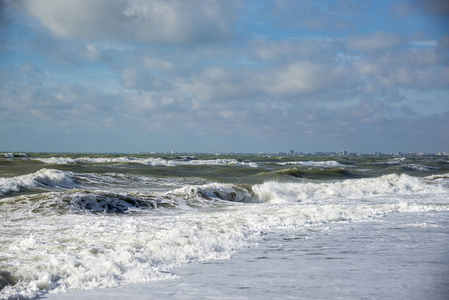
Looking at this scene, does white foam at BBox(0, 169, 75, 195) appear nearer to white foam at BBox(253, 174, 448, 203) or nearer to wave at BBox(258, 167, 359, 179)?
white foam at BBox(253, 174, 448, 203)

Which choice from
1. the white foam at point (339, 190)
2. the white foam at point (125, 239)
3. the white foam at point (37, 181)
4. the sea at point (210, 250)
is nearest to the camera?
the sea at point (210, 250)

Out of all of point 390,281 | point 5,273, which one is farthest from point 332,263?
point 5,273

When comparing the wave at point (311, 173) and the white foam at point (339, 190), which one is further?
the wave at point (311, 173)

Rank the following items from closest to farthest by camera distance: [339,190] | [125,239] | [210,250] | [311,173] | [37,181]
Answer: [210,250], [125,239], [37,181], [339,190], [311,173]

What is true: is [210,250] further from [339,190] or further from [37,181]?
[339,190]

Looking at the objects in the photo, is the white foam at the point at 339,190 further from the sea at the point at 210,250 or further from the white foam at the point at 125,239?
the sea at the point at 210,250

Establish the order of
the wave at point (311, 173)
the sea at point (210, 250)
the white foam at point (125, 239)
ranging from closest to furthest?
the sea at point (210, 250) → the white foam at point (125, 239) → the wave at point (311, 173)

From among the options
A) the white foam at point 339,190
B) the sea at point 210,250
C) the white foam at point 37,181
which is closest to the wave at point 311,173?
the white foam at point 339,190

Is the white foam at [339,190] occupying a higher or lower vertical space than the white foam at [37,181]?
lower

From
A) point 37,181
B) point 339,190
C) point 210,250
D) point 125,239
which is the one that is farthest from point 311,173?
point 125,239

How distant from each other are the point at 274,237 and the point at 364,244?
2.09m

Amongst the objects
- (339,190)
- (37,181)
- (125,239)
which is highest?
(37,181)

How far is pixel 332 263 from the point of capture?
7102mm

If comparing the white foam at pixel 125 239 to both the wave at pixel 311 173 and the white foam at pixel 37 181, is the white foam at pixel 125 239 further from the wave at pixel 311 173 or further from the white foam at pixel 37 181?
the wave at pixel 311 173
